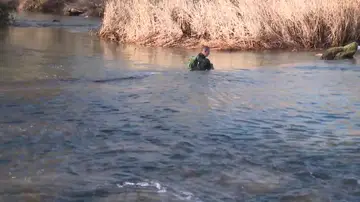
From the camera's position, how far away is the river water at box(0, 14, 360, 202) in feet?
17.5

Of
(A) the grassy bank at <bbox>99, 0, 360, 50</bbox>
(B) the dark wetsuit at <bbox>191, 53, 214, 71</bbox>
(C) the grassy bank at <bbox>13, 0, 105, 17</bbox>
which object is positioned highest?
(C) the grassy bank at <bbox>13, 0, 105, 17</bbox>

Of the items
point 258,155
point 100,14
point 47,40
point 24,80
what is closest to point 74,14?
point 100,14

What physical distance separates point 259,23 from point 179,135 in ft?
44.1

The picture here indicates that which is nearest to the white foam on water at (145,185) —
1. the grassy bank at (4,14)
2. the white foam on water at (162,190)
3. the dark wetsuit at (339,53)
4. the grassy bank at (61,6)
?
the white foam on water at (162,190)

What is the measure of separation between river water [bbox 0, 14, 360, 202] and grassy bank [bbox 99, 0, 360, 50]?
6.02 metres

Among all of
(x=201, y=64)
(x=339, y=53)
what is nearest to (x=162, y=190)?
(x=201, y=64)

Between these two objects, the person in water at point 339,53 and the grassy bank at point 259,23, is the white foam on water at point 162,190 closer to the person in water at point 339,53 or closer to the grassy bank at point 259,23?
the person in water at point 339,53

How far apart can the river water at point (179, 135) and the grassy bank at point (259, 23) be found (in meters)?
6.02

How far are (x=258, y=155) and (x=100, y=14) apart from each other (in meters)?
40.9

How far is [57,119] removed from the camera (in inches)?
323

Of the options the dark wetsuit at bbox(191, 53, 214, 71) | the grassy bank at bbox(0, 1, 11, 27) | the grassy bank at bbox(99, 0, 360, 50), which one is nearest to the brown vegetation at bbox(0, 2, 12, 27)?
the grassy bank at bbox(0, 1, 11, 27)

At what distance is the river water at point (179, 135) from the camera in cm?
534

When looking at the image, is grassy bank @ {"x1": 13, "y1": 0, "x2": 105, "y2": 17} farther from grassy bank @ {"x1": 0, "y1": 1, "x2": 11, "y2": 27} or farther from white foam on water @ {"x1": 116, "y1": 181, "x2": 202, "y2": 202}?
white foam on water @ {"x1": 116, "y1": 181, "x2": 202, "y2": 202}

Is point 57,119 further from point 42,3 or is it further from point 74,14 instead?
point 42,3
